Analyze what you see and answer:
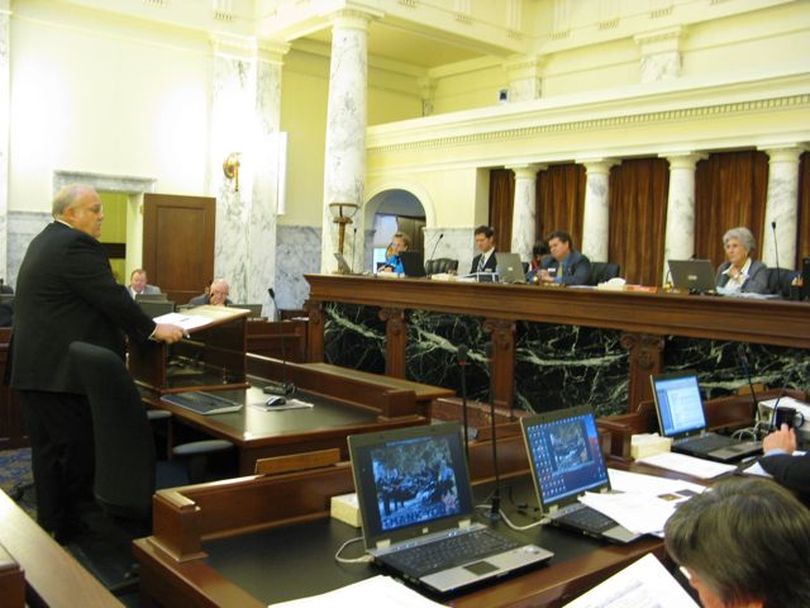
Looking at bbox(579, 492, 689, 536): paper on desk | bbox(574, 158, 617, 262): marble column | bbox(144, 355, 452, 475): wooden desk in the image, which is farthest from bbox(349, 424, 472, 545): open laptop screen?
bbox(574, 158, 617, 262): marble column

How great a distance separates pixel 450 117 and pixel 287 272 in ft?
10.9

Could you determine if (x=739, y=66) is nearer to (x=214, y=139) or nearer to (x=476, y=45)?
(x=476, y=45)

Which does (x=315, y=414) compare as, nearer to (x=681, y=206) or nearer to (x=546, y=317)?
(x=546, y=317)

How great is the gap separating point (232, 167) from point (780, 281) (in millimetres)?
7322

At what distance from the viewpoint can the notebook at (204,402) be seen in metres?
3.55

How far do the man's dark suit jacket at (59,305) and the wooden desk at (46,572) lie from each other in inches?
79.6

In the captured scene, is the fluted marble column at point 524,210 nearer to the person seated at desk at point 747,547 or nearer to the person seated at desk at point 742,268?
the person seated at desk at point 742,268

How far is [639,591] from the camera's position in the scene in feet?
5.53

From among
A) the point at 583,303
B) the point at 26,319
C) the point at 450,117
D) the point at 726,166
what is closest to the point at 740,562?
the point at 26,319

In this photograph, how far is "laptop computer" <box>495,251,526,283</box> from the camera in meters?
6.44

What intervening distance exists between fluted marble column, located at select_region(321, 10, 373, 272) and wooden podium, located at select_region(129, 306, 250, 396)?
5513 millimetres

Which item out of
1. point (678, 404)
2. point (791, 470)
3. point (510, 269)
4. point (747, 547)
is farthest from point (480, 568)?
point (510, 269)

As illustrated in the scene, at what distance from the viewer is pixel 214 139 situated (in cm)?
1105

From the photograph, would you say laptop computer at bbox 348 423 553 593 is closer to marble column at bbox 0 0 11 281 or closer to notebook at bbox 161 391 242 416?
notebook at bbox 161 391 242 416
